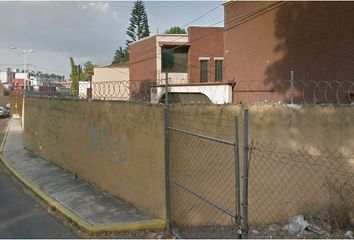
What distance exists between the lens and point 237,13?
23.8m

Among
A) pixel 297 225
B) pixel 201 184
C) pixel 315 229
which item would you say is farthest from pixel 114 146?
pixel 315 229

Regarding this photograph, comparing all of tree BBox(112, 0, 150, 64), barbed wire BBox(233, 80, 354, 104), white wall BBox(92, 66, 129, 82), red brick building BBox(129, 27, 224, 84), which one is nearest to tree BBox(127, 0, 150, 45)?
tree BBox(112, 0, 150, 64)

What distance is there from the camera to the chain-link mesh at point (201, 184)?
6.30 meters

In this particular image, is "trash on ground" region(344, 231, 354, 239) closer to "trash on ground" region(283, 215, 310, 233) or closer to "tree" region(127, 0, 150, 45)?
"trash on ground" region(283, 215, 310, 233)

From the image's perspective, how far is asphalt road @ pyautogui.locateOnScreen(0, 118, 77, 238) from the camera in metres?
6.75

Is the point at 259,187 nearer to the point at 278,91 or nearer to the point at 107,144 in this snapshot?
the point at 107,144

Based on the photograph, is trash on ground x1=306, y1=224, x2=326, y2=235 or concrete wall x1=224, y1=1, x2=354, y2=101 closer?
trash on ground x1=306, y1=224, x2=326, y2=235

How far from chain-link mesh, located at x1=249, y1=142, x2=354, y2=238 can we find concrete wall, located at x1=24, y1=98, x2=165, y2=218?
1.64 meters

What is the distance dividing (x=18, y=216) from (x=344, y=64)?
15283 millimetres

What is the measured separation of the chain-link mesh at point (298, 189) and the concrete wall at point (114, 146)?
5.38 ft

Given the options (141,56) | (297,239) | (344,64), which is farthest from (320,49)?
(141,56)

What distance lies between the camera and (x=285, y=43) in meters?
20.3

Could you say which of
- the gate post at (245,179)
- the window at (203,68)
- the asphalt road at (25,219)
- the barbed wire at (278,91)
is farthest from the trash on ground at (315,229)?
the window at (203,68)

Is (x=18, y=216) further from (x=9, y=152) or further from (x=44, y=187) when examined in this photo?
(x=9, y=152)
